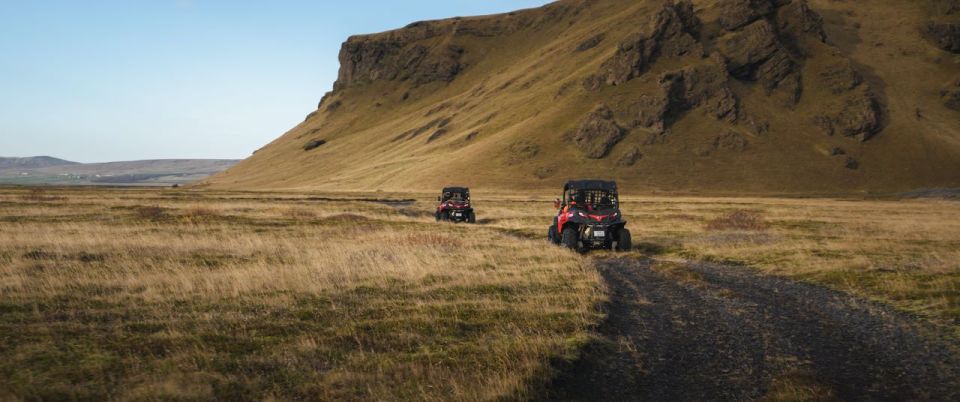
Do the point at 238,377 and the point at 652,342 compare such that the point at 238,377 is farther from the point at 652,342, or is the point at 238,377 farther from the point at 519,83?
the point at 519,83

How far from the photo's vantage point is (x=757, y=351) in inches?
387

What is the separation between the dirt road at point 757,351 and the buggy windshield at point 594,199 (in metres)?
10.1

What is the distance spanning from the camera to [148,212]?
41.7 meters

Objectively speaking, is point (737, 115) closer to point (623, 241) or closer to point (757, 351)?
point (623, 241)

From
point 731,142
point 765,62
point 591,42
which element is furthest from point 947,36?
point 591,42

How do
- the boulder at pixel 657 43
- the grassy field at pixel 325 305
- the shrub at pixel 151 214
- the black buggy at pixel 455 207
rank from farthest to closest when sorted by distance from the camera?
the boulder at pixel 657 43
the black buggy at pixel 455 207
the shrub at pixel 151 214
the grassy field at pixel 325 305

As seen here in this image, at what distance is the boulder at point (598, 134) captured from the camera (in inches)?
4980

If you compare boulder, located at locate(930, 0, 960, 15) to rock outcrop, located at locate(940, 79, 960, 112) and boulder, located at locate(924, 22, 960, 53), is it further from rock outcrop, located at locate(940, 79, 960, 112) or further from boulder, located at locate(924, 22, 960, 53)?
rock outcrop, located at locate(940, 79, 960, 112)

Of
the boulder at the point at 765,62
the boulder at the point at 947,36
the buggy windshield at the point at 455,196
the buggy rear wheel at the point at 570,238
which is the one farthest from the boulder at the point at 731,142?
the buggy rear wheel at the point at 570,238

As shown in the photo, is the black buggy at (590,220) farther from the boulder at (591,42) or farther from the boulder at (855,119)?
the boulder at (591,42)

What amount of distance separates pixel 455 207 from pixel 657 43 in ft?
374

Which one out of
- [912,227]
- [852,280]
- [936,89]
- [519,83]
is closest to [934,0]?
[936,89]

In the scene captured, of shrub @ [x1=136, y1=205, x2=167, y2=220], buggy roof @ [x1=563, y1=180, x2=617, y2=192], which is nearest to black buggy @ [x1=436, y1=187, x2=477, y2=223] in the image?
buggy roof @ [x1=563, y1=180, x2=617, y2=192]

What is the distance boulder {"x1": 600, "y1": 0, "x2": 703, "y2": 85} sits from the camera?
139125 millimetres
